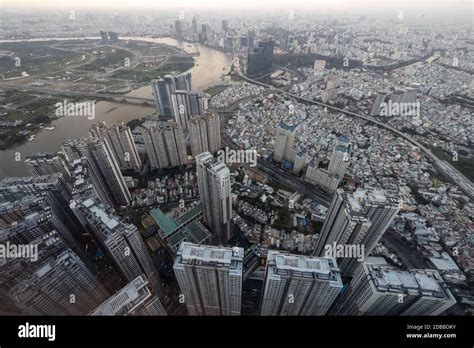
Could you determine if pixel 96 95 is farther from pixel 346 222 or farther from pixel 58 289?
pixel 346 222

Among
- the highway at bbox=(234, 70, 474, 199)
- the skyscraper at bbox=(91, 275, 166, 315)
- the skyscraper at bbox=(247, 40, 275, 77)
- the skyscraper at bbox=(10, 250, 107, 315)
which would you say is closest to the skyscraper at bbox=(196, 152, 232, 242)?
the skyscraper at bbox=(91, 275, 166, 315)

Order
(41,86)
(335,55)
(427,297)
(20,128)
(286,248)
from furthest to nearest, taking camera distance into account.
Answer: (335,55)
(41,86)
(20,128)
(286,248)
(427,297)

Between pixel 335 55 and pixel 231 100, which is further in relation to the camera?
pixel 335 55

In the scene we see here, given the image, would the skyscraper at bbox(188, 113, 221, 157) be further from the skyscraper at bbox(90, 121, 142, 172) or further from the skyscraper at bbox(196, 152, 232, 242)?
the skyscraper at bbox(196, 152, 232, 242)

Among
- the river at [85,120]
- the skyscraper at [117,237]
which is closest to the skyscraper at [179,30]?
the river at [85,120]

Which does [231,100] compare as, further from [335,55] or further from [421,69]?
[421,69]

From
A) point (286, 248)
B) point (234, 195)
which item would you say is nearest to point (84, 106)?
point (234, 195)

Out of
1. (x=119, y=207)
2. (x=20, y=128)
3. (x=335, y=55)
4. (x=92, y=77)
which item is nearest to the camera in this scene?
(x=119, y=207)

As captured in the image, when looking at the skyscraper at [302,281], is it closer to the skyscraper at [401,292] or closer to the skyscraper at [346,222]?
the skyscraper at [401,292]
